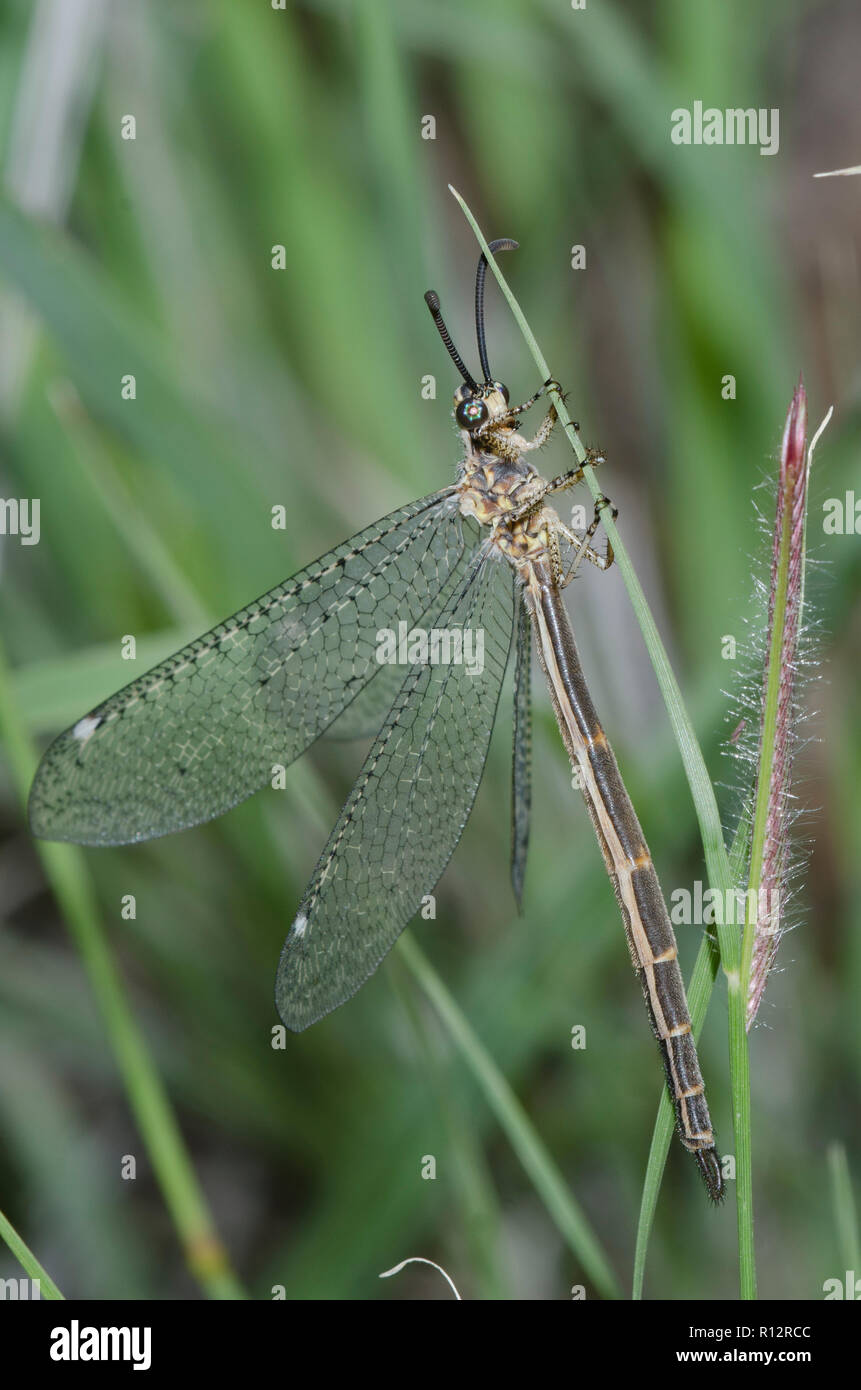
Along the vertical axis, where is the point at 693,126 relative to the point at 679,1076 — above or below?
above

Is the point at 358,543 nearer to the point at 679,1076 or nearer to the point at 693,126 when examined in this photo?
the point at 679,1076

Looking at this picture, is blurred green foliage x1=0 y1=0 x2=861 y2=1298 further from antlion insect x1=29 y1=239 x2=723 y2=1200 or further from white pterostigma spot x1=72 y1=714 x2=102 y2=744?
white pterostigma spot x1=72 y1=714 x2=102 y2=744

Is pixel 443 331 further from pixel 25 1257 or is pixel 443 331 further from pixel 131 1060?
pixel 25 1257

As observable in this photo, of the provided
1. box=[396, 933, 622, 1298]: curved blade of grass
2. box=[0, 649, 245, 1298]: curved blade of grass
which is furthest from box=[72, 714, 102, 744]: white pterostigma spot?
box=[396, 933, 622, 1298]: curved blade of grass

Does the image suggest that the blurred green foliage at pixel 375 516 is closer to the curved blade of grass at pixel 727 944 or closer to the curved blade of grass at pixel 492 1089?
the curved blade of grass at pixel 492 1089

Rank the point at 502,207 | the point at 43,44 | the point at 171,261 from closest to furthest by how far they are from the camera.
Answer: the point at 43,44, the point at 171,261, the point at 502,207

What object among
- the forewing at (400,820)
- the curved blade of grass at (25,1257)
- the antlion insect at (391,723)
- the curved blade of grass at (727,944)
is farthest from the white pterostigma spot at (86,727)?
the curved blade of grass at (727,944)
